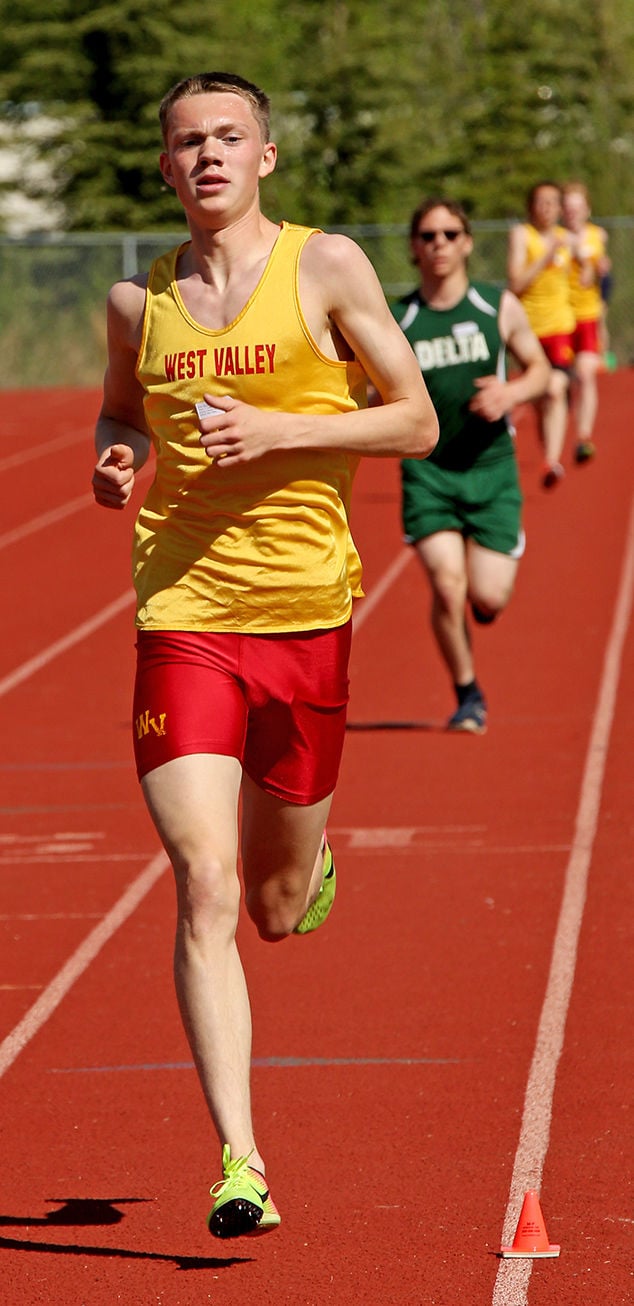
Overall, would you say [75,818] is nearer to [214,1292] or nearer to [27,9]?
[214,1292]

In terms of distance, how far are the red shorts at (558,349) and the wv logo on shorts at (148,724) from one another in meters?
12.3

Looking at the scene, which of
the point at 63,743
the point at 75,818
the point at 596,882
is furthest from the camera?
the point at 63,743

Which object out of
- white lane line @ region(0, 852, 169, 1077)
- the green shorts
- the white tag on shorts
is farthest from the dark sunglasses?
the white tag on shorts

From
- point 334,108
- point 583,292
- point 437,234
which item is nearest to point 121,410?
point 437,234

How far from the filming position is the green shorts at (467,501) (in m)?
8.48

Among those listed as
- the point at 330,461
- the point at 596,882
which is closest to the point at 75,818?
the point at 596,882

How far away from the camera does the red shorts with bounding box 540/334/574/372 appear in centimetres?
1569

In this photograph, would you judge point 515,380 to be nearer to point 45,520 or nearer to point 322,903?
point 322,903

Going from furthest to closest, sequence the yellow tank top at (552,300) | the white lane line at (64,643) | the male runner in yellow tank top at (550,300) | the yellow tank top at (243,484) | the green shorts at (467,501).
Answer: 1. the yellow tank top at (552,300)
2. the male runner in yellow tank top at (550,300)
3. the white lane line at (64,643)
4. the green shorts at (467,501)
5. the yellow tank top at (243,484)

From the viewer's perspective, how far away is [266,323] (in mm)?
3740

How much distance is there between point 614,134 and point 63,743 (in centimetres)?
2857

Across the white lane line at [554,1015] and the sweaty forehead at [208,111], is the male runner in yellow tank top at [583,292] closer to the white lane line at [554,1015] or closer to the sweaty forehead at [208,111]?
the white lane line at [554,1015]

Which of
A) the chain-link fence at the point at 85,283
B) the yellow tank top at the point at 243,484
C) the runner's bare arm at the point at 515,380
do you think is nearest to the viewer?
the yellow tank top at the point at 243,484

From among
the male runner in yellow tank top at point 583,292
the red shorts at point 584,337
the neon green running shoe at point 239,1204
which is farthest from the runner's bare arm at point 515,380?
the red shorts at point 584,337
